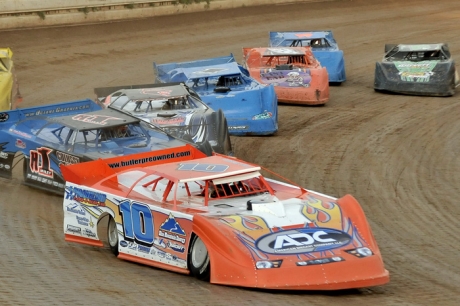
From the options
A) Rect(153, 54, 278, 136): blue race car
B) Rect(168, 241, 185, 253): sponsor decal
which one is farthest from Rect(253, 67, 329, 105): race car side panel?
Rect(168, 241, 185, 253): sponsor decal

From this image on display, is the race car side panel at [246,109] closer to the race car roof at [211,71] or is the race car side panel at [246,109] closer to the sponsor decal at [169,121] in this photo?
the race car roof at [211,71]

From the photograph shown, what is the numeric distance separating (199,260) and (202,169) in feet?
3.73

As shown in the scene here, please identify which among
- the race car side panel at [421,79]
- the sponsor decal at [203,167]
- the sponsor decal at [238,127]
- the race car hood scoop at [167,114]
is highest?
the sponsor decal at [203,167]

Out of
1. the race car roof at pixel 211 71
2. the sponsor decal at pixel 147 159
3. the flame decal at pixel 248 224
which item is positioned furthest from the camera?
the race car roof at pixel 211 71

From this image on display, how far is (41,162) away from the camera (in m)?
12.1

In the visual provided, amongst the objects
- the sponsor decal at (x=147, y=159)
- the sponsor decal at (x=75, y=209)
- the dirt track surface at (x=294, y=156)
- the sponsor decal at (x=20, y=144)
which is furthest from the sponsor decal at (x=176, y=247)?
the sponsor decal at (x=20, y=144)

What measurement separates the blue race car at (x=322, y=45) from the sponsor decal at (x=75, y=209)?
1267cm

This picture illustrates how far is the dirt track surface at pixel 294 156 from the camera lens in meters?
8.14

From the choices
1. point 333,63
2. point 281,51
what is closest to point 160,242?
point 281,51

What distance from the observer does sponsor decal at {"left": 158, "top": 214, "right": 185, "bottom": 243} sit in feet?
27.8

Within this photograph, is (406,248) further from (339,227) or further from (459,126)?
(459,126)

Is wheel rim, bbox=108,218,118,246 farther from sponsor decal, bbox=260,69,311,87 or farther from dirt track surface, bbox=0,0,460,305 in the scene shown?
sponsor decal, bbox=260,69,311,87

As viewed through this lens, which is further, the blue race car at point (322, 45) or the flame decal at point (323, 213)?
the blue race car at point (322, 45)

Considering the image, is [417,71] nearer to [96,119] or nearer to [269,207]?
[96,119]
